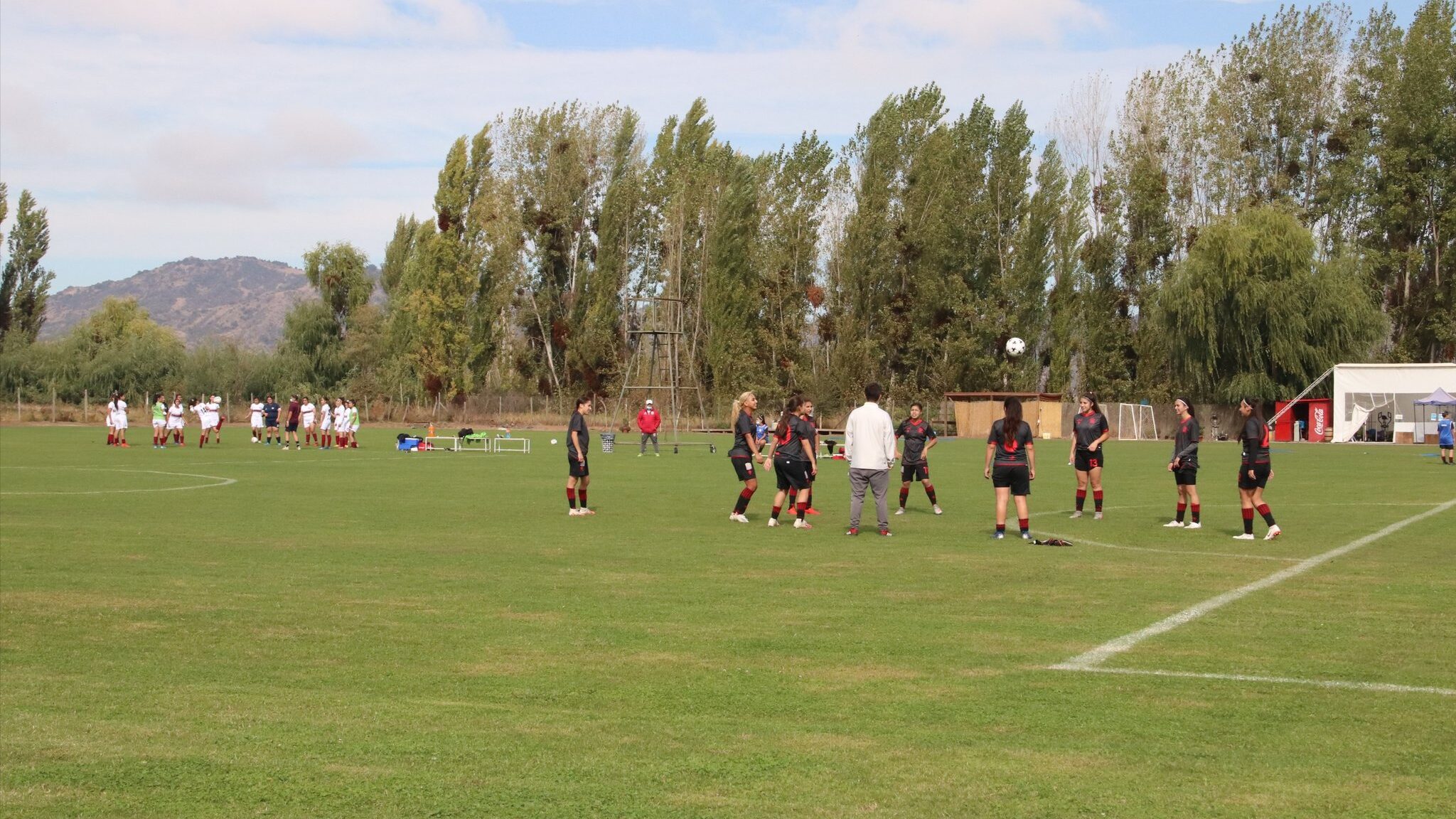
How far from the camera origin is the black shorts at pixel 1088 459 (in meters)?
19.6

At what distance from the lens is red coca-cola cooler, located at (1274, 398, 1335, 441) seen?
204 feet

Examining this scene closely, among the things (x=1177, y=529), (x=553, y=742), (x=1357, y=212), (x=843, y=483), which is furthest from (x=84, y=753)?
(x=1357, y=212)

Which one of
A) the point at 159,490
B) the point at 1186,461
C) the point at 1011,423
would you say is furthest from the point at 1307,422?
the point at 159,490

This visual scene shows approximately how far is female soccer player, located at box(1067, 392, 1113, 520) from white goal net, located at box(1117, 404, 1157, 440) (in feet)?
159

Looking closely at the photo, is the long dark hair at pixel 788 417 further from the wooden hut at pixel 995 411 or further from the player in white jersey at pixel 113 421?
the wooden hut at pixel 995 411

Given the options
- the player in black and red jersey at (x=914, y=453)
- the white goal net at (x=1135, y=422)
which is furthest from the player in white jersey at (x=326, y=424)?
the white goal net at (x=1135, y=422)

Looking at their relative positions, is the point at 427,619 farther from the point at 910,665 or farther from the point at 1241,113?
the point at 1241,113

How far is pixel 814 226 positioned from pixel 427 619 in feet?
211

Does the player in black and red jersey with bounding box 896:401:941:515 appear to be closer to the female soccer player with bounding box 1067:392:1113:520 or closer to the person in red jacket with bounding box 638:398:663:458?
the female soccer player with bounding box 1067:392:1113:520

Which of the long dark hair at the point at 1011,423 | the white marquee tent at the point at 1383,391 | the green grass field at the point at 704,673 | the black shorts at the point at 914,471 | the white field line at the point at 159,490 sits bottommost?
the green grass field at the point at 704,673

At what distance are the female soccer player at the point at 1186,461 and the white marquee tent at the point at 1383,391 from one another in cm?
4506

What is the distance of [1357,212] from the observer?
6938cm

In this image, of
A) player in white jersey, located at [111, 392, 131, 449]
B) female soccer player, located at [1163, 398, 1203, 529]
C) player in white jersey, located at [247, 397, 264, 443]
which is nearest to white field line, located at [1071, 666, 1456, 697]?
female soccer player, located at [1163, 398, 1203, 529]

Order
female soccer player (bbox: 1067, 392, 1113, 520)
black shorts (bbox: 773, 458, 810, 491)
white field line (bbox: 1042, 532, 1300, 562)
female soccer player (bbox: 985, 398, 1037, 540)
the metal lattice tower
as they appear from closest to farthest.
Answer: white field line (bbox: 1042, 532, 1300, 562)
female soccer player (bbox: 985, 398, 1037, 540)
black shorts (bbox: 773, 458, 810, 491)
female soccer player (bbox: 1067, 392, 1113, 520)
the metal lattice tower
